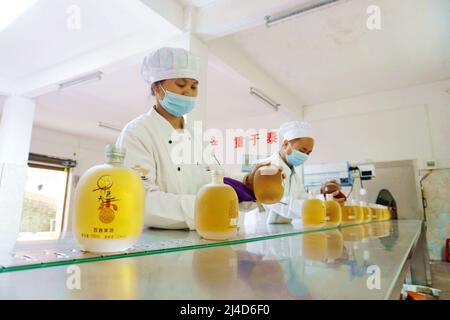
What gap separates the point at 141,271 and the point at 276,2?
229 cm

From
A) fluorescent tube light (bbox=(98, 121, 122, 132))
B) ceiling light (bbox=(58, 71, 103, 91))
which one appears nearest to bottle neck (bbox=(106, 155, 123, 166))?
ceiling light (bbox=(58, 71, 103, 91))

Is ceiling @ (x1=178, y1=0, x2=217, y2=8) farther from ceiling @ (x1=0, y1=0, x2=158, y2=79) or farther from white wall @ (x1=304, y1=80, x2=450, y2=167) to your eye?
white wall @ (x1=304, y1=80, x2=450, y2=167)

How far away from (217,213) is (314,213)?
2.17ft

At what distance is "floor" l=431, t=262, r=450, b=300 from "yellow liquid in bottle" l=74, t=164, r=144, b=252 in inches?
80.7

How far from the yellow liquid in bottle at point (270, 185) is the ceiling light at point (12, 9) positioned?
2.59 metres

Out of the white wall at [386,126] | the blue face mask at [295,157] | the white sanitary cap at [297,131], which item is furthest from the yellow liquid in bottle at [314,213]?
the white wall at [386,126]

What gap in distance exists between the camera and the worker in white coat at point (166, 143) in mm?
893

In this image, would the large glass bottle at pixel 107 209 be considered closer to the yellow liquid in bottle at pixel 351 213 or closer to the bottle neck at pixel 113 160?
the bottle neck at pixel 113 160

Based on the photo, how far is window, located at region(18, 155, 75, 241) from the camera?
5750 millimetres

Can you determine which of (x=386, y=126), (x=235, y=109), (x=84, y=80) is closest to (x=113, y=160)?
(x=84, y=80)

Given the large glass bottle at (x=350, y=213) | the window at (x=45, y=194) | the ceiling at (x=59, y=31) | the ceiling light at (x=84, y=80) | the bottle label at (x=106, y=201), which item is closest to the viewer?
the bottle label at (x=106, y=201)

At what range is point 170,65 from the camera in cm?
123

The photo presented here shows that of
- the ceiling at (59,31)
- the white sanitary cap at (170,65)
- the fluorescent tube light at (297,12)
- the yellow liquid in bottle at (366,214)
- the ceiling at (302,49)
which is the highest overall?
the ceiling at (302,49)
